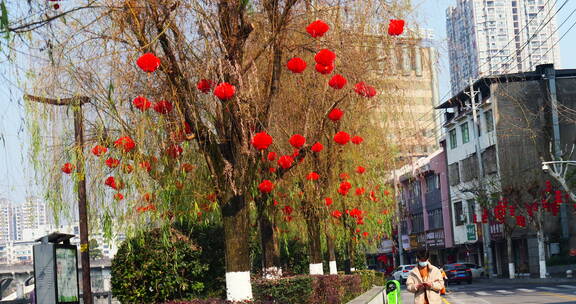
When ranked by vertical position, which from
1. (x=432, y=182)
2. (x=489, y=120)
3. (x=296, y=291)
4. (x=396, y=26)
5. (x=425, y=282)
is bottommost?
(x=296, y=291)

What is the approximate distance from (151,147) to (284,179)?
6154 mm

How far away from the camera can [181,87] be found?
535 inches

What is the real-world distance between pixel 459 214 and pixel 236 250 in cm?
5972

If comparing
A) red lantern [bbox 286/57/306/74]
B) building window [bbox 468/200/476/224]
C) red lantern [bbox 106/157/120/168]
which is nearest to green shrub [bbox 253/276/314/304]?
red lantern [bbox 106/157/120/168]

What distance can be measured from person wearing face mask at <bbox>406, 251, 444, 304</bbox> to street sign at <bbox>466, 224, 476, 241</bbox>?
5338 centimetres

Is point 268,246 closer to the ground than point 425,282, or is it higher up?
higher up

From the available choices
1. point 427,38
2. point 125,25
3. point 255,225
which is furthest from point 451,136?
point 125,25

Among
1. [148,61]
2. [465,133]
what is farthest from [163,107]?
[465,133]

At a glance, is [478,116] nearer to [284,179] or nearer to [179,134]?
[284,179]

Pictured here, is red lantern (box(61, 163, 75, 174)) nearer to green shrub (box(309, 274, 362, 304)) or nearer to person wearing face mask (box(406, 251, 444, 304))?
person wearing face mask (box(406, 251, 444, 304))

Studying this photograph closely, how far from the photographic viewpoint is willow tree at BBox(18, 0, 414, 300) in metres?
13.2

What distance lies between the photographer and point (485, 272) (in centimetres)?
6144

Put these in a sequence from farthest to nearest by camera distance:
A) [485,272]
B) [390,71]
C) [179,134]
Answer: [485,272]
[390,71]
[179,134]

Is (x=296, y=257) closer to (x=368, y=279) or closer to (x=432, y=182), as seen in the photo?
(x=368, y=279)
